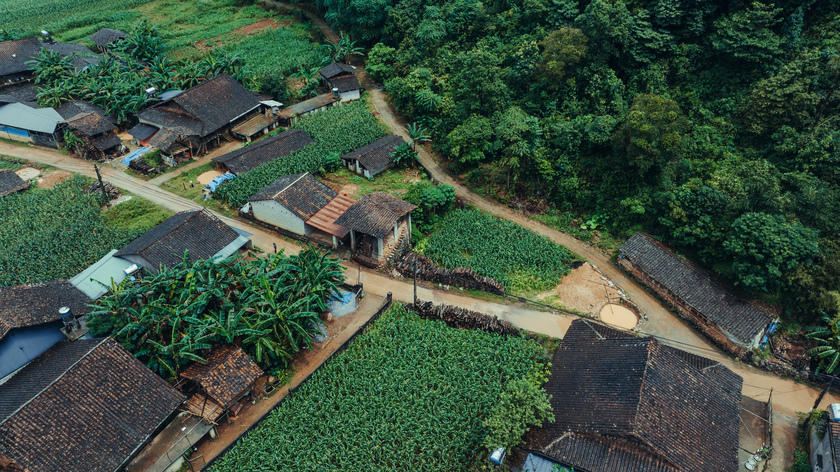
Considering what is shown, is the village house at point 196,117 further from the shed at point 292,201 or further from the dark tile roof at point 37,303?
the dark tile roof at point 37,303

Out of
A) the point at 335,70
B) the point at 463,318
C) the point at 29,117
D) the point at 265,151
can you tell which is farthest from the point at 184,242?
the point at 335,70

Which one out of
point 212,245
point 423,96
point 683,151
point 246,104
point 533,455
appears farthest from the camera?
point 246,104

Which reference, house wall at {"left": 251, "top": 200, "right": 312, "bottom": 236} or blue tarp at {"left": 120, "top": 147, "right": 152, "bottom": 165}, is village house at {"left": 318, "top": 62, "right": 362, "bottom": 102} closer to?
blue tarp at {"left": 120, "top": 147, "right": 152, "bottom": 165}

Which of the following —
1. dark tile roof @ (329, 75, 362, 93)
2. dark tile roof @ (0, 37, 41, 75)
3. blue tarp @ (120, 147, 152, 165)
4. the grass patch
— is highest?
dark tile roof @ (0, 37, 41, 75)

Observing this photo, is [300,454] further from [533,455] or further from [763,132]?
[763,132]

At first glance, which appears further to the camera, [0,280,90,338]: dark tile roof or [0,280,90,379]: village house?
[0,280,90,338]: dark tile roof

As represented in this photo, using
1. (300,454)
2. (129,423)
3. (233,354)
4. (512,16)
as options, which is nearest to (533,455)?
(300,454)

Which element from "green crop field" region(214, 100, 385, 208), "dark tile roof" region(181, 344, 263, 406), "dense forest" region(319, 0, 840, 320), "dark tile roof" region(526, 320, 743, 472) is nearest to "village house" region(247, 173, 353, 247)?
"green crop field" region(214, 100, 385, 208)
